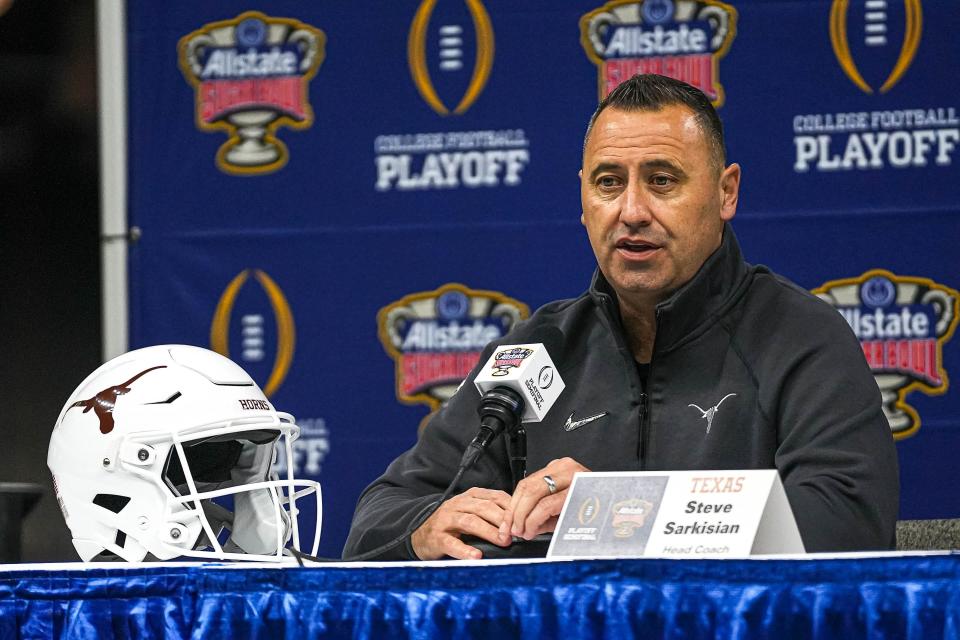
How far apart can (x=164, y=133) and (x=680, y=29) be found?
132cm

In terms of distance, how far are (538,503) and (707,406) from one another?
0.45m

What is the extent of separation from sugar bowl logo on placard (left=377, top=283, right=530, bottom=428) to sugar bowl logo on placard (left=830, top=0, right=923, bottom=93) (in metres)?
0.96

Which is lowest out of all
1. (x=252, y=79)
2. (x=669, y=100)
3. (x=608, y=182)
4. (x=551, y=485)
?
(x=551, y=485)

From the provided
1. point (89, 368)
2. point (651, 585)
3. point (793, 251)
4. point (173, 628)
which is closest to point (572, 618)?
point (651, 585)

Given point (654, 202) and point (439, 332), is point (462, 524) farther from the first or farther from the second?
point (439, 332)

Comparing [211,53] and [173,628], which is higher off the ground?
[211,53]

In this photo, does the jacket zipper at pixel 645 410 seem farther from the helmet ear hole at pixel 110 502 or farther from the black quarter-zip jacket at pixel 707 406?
the helmet ear hole at pixel 110 502

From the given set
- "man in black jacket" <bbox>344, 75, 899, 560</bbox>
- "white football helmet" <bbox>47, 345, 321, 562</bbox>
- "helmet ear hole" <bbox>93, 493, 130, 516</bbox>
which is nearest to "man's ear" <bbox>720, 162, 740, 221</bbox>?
"man in black jacket" <bbox>344, 75, 899, 560</bbox>

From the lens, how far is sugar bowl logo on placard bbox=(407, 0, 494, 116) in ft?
10.5

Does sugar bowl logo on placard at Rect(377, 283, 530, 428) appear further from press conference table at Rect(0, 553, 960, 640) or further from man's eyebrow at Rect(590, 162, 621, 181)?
press conference table at Rect(0, 553, 960, 640)

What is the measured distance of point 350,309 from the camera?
3221 mm

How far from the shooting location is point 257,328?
10.7ft

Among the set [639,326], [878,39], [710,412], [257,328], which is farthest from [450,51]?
[710,412]

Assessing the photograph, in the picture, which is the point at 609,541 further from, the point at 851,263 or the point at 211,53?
the point at 211,53
